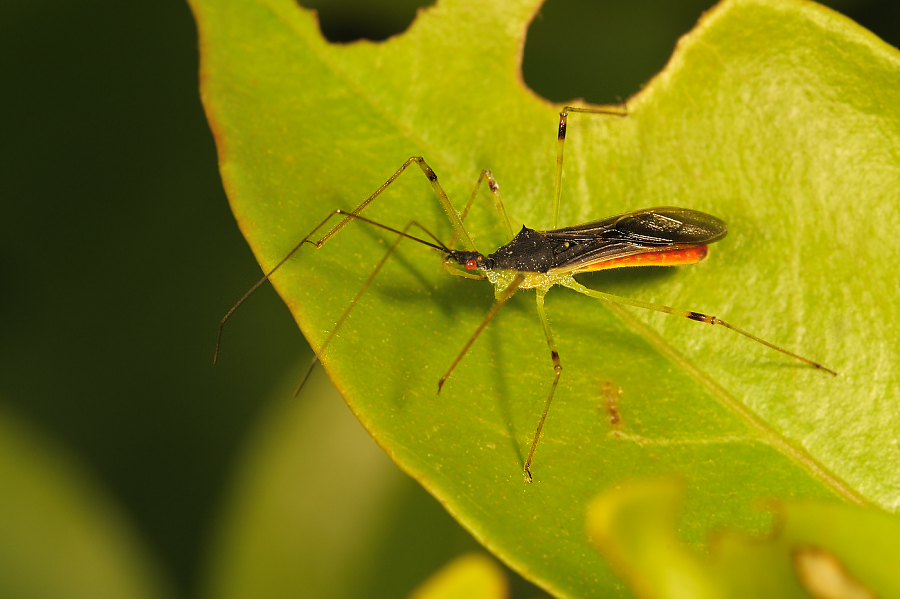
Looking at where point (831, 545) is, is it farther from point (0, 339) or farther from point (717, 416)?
point (0, 339)

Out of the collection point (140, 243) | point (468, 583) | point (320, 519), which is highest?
point (468, 583)

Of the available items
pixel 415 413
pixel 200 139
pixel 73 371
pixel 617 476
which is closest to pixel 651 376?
pixel 617 476

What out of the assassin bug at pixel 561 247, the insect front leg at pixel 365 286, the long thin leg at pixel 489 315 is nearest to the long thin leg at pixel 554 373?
the assassin bug at pixel 561 247

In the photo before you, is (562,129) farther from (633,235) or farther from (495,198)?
(633,235)

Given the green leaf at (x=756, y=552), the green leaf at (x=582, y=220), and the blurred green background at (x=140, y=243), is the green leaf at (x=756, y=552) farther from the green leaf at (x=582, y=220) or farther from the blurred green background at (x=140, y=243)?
the blurred green background at (x=140, y=243)

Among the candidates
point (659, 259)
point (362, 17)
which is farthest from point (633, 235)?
point (362, 17)

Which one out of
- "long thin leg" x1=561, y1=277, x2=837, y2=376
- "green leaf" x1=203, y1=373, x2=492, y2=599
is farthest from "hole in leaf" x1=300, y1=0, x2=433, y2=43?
"green leaf" x1=203, y1=373, x2=492, y2=599

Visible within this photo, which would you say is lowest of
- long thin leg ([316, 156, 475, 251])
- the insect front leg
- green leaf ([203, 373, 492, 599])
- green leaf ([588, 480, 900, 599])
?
green leaf ([203, 373, 492, 599])

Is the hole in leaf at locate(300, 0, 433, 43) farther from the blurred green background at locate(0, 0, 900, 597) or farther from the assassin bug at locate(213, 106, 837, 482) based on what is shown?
the assassin bug at locate(213, 106, 837, 482)
